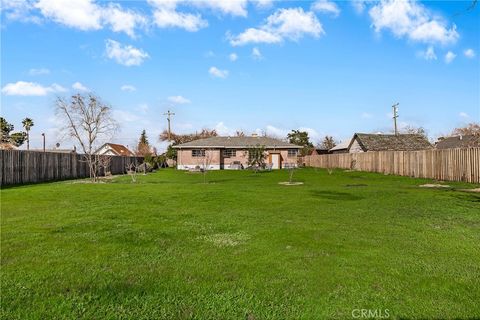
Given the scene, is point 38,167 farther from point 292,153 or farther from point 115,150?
point 115,150

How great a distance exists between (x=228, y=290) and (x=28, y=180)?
20.3 metres

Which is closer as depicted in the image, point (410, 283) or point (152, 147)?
point (410, 283)

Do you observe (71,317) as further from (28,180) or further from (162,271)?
(28,180)

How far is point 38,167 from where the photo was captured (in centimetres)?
2156

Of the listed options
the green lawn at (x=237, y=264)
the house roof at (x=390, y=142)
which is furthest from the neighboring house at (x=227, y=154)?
the green lawn at (x=237, y=264)

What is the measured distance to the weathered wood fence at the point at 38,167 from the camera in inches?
726

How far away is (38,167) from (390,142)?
35.8m

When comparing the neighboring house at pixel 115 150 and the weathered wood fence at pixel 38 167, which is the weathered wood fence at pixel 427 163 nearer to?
the weathered wood fence at pixel 38 167

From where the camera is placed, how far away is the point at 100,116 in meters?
24.3

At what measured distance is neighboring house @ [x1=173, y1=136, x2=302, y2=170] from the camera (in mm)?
43031

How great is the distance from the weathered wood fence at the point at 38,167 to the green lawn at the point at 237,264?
447 inches

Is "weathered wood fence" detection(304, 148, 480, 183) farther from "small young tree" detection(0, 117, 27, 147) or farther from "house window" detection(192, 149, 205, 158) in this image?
"small young tree" detection(0, 117, 27, 147)

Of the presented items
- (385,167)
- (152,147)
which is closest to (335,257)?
(385,167)

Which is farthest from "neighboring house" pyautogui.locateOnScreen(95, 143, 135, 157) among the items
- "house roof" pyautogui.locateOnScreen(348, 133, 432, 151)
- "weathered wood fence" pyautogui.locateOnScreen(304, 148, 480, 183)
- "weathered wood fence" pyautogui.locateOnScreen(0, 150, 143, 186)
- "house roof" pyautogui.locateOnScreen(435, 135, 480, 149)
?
"house roof" pyautogui.locateOnScreen(435, 135, 480, 149)
